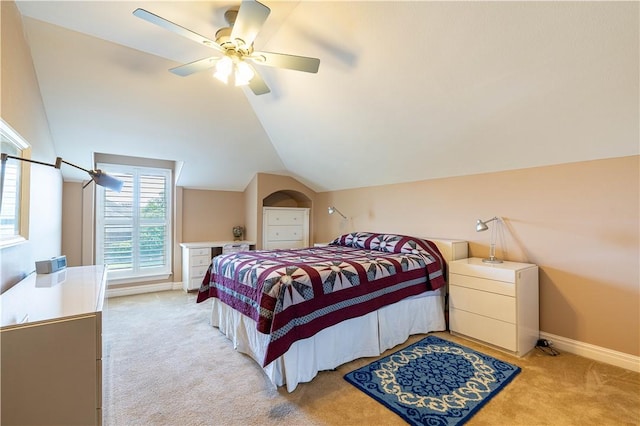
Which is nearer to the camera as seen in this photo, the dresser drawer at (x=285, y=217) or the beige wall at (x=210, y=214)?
the beige wall at (x=210, y=214)

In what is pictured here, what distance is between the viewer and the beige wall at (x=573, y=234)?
2.30m

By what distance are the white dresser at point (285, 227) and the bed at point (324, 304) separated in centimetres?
216

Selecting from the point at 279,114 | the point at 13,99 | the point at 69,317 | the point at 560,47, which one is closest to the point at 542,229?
the point at 560,47

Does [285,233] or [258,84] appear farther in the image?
[285,233]

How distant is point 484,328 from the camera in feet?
8.70

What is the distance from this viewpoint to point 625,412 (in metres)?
1.76

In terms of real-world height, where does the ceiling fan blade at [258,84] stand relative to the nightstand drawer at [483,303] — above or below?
above

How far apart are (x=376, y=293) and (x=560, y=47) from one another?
7.13 ft

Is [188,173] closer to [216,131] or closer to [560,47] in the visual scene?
[216,131]

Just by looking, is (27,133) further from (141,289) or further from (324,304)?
(141,289)

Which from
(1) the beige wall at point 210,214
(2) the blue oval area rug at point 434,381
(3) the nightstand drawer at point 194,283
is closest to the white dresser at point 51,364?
(2) the blue oval area rug at point 434,381

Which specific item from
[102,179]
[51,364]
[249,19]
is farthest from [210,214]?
[51,364]

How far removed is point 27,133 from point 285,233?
3736 mm

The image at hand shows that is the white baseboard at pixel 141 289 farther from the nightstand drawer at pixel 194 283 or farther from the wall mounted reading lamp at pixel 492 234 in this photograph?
the wall mounted reading lamp at pixel 492 234
